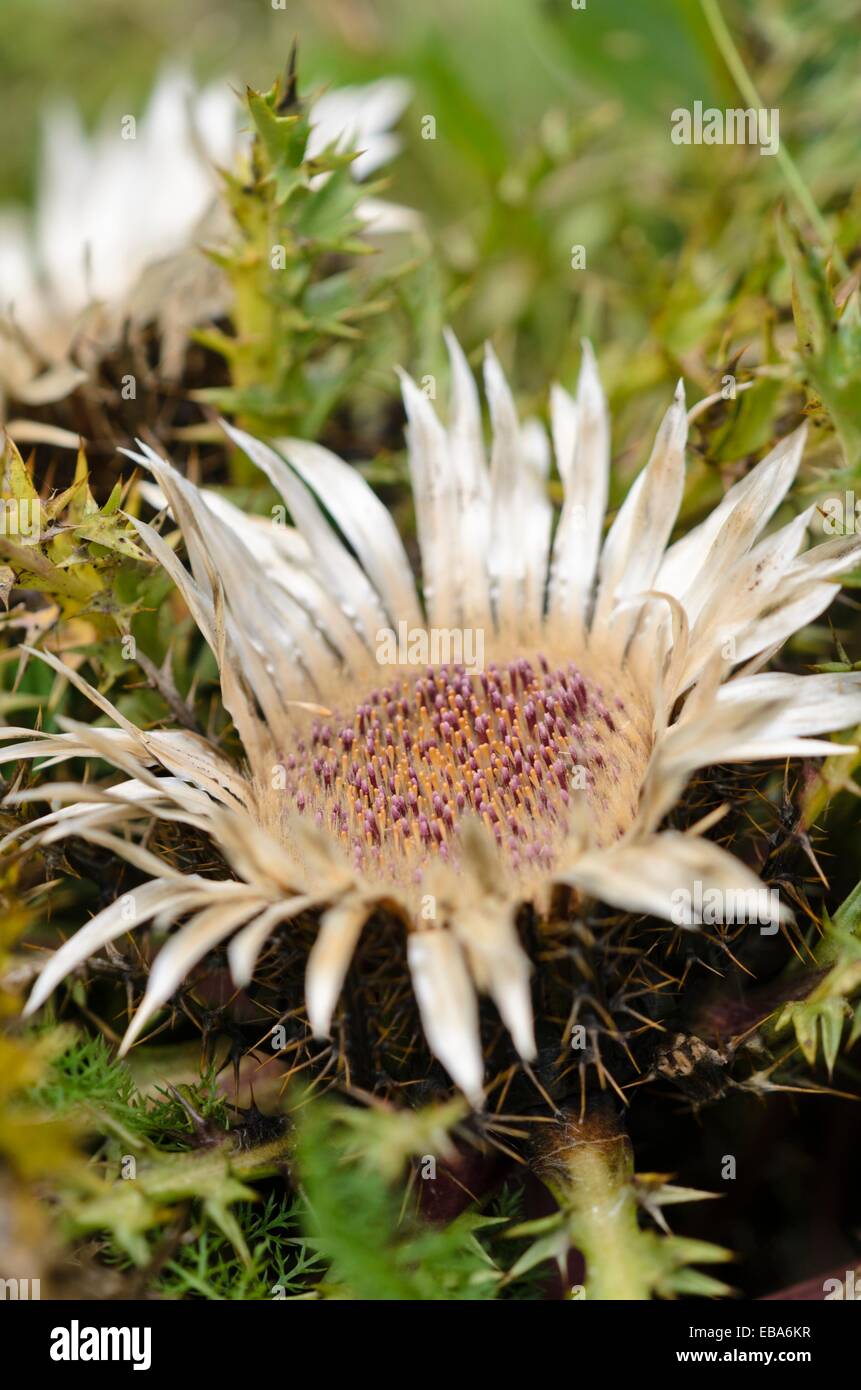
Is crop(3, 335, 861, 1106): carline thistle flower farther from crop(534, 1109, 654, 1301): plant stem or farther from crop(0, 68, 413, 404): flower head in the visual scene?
crop(0, 68, 413, 404): flower head

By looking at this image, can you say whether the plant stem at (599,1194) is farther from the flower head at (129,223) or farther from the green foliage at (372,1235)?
the flower head at (129,223)

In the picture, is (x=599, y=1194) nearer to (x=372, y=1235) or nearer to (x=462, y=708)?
(x=372, y=1235)

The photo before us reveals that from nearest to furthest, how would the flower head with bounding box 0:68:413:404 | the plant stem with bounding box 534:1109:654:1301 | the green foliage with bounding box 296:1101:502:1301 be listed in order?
the green foliage with bounding box 296:1101:502:1301
the plant stem with bounding box 534:1109:654:1301
the flower head with bounding box 0:68:413:404

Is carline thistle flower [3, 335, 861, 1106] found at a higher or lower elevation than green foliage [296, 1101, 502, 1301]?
higher

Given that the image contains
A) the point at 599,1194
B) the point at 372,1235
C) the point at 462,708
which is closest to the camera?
the point at 372,1235

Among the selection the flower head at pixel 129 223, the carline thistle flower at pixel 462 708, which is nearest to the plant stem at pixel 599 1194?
the carline thistle flower at pixel 462 708

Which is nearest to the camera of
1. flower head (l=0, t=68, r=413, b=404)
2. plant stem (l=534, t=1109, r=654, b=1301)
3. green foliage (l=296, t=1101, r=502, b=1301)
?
green foliage (l=296, t=1101, r=502, b=1301)

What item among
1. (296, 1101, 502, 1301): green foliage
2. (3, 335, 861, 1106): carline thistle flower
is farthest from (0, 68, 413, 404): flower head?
(296, 1101, 502, 1301): green foliage

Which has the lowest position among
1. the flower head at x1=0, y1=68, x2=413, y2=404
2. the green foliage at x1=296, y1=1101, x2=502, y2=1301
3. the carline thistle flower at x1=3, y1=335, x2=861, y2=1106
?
the green foliage at x1=296, y1=1101, x2=502, y2=1301

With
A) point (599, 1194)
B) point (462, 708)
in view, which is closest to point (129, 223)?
point (462, 708)
